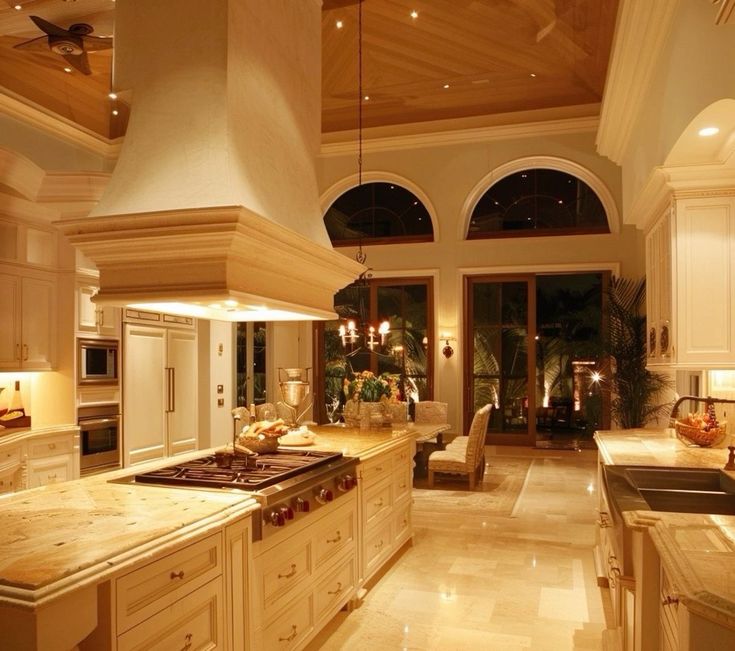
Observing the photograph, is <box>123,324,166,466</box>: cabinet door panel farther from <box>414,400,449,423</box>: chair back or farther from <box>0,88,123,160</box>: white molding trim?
<box>414,400,449,423</box>: chair back

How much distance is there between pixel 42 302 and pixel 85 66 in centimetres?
224

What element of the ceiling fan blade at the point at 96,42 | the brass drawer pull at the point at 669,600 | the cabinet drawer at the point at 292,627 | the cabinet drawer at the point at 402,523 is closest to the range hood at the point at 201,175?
the cabinet drawer at the point at 292,627

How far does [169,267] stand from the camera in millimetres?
2562

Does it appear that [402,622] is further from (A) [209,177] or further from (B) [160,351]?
(B) [160,351]

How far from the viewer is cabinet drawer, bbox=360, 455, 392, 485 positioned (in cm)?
414

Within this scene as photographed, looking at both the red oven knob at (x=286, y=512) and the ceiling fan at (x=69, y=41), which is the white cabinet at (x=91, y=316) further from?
the red oven knob at (x=286, y=512)

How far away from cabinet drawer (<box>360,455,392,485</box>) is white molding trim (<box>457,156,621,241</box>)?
667cm

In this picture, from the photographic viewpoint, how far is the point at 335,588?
3.63 metres

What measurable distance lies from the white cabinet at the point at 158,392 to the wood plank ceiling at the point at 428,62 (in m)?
3.25

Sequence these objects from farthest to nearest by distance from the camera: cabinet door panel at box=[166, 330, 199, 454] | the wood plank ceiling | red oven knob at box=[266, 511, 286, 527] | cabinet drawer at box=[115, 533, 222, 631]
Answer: cabinet door panel at box=[166, 330, 199, 454]
the wood plank ceiling
red oven knob at box=[266, 511, 286, 527]
cabinet drawer at box=[115, 533, 222, 631]

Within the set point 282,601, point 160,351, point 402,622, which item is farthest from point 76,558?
point 160,351

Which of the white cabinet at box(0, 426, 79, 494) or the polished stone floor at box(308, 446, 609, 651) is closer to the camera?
the polished stone floor at box(308, 446, 609, 651)

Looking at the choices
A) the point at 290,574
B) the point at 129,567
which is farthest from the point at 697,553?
the point at 290,574

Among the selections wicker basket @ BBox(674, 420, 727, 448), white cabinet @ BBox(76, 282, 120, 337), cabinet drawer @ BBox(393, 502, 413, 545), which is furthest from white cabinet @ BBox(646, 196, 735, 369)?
white cabinet @ BBox(76, 282, 120, 337)
